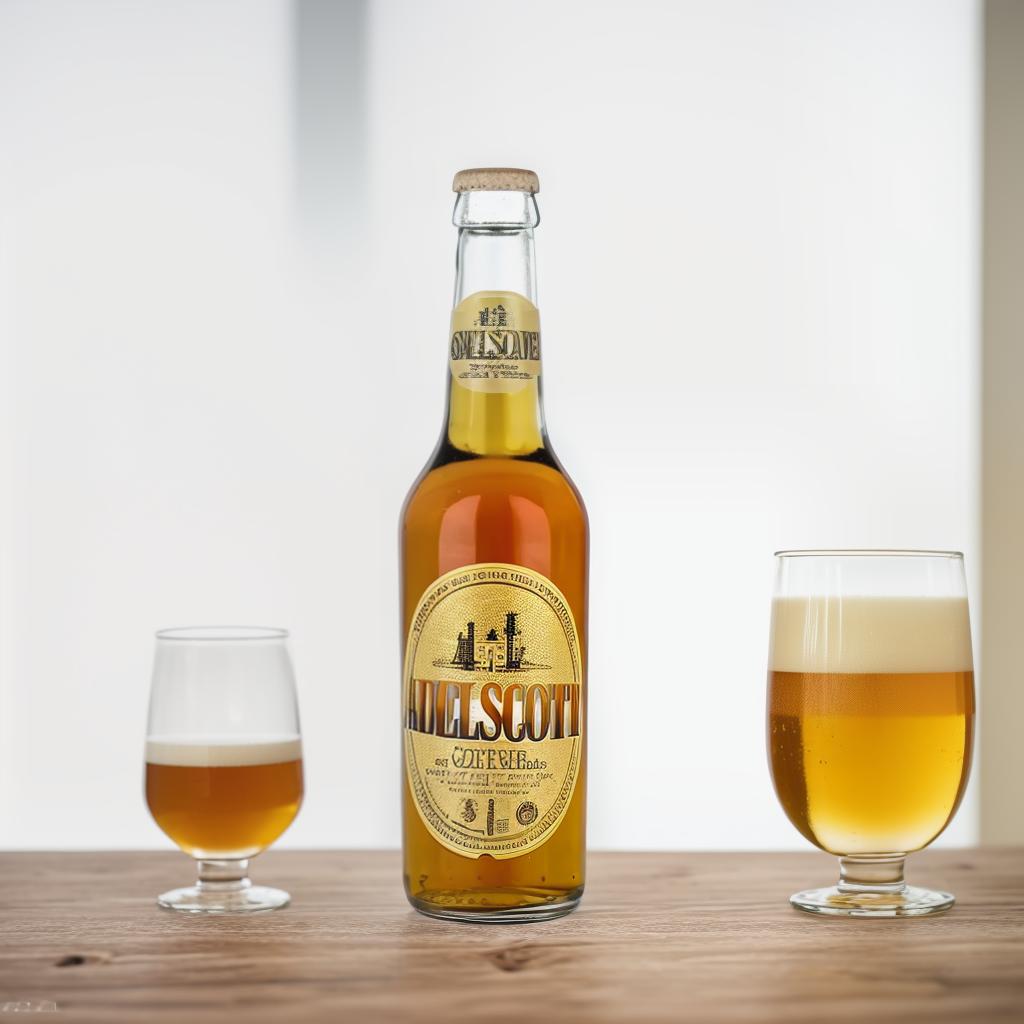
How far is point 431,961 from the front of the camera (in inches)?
32.7

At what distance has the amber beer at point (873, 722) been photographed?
0.93 metres

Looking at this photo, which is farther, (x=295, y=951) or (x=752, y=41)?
(x=752, y=41)

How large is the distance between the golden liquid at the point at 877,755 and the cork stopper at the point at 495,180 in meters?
0.40

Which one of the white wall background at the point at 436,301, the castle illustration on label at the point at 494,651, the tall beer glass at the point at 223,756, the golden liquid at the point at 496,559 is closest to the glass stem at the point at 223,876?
the tall beer glass at the point at 223,756

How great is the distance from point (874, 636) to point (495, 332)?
1.11 feet

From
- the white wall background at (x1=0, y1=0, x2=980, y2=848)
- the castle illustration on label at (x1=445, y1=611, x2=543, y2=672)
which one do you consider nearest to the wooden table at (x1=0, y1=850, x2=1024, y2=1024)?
the castle illustration on label at (x1=445, y1=611, x2=543, y2=672)

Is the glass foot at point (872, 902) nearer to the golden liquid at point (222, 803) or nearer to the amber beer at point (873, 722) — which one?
the amber beer at point (873, 722)

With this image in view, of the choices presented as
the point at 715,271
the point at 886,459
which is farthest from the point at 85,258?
the point at 886,459

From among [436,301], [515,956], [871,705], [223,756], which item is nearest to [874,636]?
[871,705]

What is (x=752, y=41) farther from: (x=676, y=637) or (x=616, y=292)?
(x=676, y=637)

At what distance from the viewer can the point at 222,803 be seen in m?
0.97

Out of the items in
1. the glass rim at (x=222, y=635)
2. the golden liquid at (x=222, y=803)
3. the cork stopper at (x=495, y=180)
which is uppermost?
the cork stopper at (x=495, y=180)

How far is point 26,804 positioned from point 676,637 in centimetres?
118

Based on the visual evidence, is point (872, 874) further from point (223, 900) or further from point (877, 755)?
point (223, 900)
